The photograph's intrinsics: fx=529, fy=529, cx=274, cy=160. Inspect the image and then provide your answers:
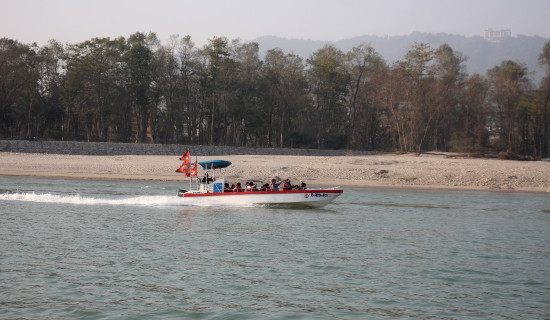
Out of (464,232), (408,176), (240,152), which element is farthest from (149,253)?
(240,152)

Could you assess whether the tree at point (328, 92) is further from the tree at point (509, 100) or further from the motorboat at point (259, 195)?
the motorboat at point (259, 195)

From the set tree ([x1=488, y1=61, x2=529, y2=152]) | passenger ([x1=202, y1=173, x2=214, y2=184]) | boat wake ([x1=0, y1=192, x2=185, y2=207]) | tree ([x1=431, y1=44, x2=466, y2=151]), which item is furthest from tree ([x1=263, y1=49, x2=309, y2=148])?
boat wake ([x1=0, y1=192, x2=185, y2=207])

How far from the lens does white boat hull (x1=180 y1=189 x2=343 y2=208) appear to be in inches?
1086

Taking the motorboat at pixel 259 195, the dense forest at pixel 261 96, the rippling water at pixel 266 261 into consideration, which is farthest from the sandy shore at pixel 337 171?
the dense forest at pixel 261 96

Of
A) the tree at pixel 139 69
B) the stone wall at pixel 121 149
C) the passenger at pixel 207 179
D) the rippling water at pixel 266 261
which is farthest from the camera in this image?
the tree at pixel 139 69

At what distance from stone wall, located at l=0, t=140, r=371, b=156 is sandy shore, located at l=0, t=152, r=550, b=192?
4616 mm

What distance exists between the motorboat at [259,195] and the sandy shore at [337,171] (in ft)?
40.6

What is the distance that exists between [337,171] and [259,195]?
56.8ft

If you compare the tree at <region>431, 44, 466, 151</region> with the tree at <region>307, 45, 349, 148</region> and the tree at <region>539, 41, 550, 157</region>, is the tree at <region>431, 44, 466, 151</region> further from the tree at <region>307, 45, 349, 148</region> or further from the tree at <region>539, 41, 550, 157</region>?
the tree at <region>307, 45, 349, 148</region>

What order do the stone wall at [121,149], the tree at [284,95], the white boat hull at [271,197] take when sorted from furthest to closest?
1. the tree at [284,95]
2. the stone wall at [121,149]
3. the white boat hull at [271,197]

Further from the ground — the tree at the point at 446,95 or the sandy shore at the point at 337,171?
the tree at the point at 446,95

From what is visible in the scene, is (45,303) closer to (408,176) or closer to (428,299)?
(428,299)

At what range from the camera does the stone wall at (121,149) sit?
Result: 54281mm

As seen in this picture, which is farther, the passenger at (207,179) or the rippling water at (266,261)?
the passenger at (207,179)
